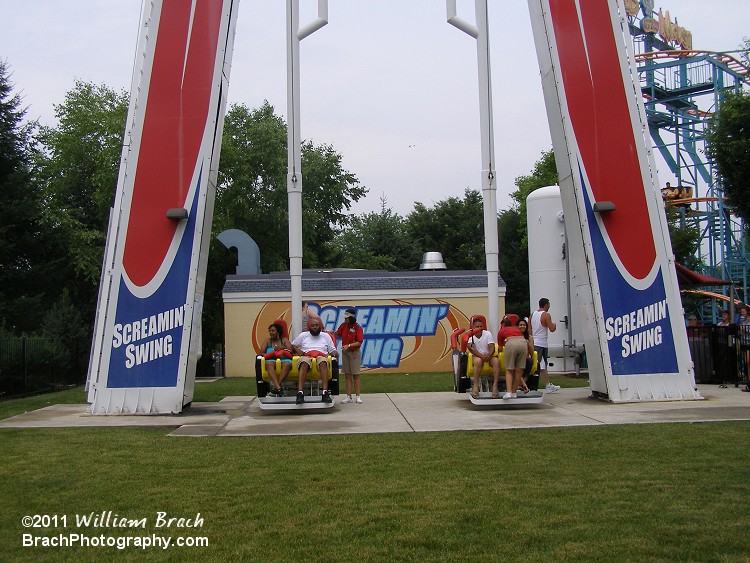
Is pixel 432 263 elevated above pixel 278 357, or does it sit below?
above

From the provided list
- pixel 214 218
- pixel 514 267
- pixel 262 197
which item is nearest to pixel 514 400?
pixel 214 218

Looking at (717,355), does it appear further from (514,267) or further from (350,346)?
(514,267)

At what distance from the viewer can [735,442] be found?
844cm

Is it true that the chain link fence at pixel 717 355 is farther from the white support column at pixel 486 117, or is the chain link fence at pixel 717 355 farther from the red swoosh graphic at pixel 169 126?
the red swoosh graphic at pixel 169 126

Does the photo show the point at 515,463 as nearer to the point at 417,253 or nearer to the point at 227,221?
the point at 227,221

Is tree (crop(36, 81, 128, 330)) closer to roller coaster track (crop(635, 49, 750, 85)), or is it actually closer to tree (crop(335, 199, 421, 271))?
tree (crop(335, 199, 421, 271))

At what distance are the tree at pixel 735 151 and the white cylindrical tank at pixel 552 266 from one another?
4388mm

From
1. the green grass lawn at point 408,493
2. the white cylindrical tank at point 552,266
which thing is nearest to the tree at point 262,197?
the white cylindrical tank at point 552,266

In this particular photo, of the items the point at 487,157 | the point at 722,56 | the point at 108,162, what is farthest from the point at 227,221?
the point at 487,157

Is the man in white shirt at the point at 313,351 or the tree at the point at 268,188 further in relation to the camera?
the tree at the point at 268,188

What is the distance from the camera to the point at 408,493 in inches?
255

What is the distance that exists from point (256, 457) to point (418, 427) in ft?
9.38

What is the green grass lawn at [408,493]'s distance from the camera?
16.6 ft

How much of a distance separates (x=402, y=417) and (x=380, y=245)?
52.9 m
